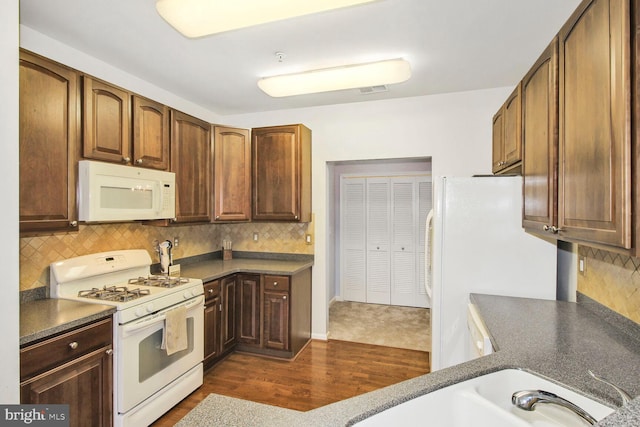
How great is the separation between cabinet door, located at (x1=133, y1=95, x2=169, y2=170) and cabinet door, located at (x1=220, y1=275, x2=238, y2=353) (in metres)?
1.26

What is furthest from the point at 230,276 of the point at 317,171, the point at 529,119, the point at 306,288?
the point at 529,119

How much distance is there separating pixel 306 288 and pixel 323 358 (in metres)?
0.75

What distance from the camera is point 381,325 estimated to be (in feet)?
13.7

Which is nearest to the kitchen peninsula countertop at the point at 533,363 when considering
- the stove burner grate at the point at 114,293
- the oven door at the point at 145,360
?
the oven door at the point at 145,360

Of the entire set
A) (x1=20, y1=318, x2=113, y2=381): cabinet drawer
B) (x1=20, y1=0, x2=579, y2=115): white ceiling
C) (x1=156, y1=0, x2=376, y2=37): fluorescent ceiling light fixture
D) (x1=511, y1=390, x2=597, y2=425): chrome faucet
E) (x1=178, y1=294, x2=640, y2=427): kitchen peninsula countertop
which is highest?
(x1=20, y1=0, x2=579, y2=115): white ceiling

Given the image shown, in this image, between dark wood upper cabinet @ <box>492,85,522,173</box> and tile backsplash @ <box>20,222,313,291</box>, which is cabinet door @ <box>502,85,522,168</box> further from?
tile backsplash @ <box>20,222,313,291</box>

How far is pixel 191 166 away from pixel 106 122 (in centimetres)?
88

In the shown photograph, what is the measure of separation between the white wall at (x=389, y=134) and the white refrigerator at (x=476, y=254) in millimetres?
1006

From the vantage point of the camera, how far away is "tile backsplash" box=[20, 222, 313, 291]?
213cm

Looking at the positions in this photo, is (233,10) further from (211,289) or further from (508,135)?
(211,289)

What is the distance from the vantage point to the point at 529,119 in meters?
1.91

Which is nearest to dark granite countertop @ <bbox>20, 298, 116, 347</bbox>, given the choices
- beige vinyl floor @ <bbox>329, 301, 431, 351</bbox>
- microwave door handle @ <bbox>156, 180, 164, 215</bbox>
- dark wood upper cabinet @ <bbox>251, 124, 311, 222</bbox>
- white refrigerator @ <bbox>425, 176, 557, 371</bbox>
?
microwave door handle @ <bbox>156, 180, 164, 215</bbox>

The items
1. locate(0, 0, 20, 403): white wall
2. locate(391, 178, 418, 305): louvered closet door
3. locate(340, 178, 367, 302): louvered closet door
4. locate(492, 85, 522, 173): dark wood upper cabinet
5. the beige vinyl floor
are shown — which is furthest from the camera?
locate(340, 178, 367, 302): louvered closet door

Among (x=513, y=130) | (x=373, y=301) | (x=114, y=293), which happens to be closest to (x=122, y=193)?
(x=114, y=293)
